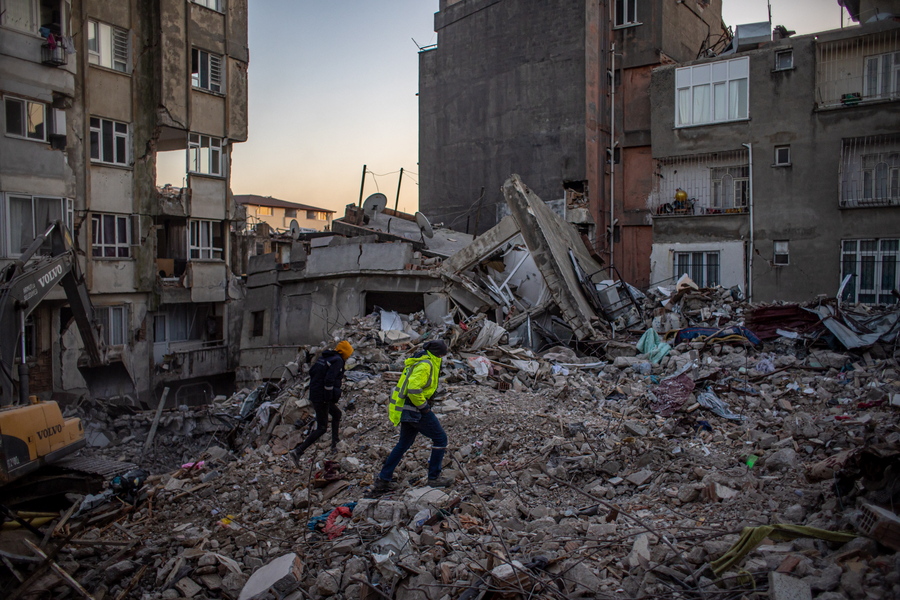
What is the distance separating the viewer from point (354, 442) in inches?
350

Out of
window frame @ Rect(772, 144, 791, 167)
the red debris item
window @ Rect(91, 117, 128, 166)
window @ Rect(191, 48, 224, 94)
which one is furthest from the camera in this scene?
window @ Rect(191, 48, 224, 94)

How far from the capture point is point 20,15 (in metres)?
15.9

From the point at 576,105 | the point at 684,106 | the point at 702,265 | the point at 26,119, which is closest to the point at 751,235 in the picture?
the point at 702,265

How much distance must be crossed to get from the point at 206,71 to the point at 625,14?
565 inches

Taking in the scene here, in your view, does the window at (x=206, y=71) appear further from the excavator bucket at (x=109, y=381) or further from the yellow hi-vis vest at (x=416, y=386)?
the yellow hi-vis vest at (x=416, y=386)

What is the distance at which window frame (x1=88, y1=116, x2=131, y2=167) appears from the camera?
18.2 m

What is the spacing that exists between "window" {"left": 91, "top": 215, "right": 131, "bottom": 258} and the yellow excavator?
8.69m

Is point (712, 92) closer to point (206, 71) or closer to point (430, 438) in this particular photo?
point (206, 71)

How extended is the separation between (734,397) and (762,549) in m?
6.11

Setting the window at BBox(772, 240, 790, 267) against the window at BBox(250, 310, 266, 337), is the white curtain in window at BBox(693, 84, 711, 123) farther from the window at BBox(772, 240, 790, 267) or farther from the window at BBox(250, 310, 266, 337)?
the window at BBox(250, 310, 266, 337)

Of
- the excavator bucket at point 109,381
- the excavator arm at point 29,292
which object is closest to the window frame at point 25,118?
the excavator bucket at point 109,381

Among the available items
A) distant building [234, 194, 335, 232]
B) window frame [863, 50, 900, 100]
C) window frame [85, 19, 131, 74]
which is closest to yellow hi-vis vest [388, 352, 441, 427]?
window frame [85, 19, 131, 74]

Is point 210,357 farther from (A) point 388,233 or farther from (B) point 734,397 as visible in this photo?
(B) point 734,397

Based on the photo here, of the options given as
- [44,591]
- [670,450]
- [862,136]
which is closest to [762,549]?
[670,450]
